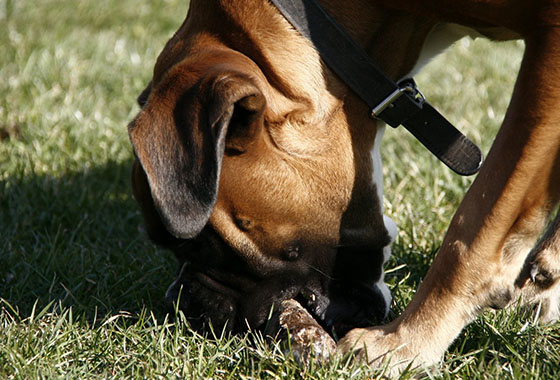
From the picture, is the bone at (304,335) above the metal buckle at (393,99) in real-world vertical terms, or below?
below

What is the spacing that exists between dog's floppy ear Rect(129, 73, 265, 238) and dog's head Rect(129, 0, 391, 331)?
0.01 metres

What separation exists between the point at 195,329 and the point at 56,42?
4145 millimetres

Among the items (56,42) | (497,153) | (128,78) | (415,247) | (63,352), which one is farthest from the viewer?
(56,42)

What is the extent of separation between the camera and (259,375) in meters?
2.37

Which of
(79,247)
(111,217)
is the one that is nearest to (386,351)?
(79,247)

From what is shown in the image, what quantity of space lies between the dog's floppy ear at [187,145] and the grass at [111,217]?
0.48 metres

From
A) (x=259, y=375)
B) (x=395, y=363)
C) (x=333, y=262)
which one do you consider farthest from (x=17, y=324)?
(x=395, y=363)

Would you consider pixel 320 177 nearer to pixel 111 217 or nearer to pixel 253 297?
pixel 253 297

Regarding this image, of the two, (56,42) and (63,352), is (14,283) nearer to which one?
(63,352)

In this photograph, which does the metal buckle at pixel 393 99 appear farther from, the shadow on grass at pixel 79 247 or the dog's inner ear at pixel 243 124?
the shadow on grass at pixel 79 247

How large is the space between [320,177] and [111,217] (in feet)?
5.15

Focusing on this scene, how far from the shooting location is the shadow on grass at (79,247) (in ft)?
10.1

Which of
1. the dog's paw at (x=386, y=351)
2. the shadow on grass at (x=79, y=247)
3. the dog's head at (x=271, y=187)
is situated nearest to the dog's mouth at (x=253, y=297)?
the dog's head at (x=271, y=187)

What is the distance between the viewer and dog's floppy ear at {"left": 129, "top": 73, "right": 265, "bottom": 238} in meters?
2.25
